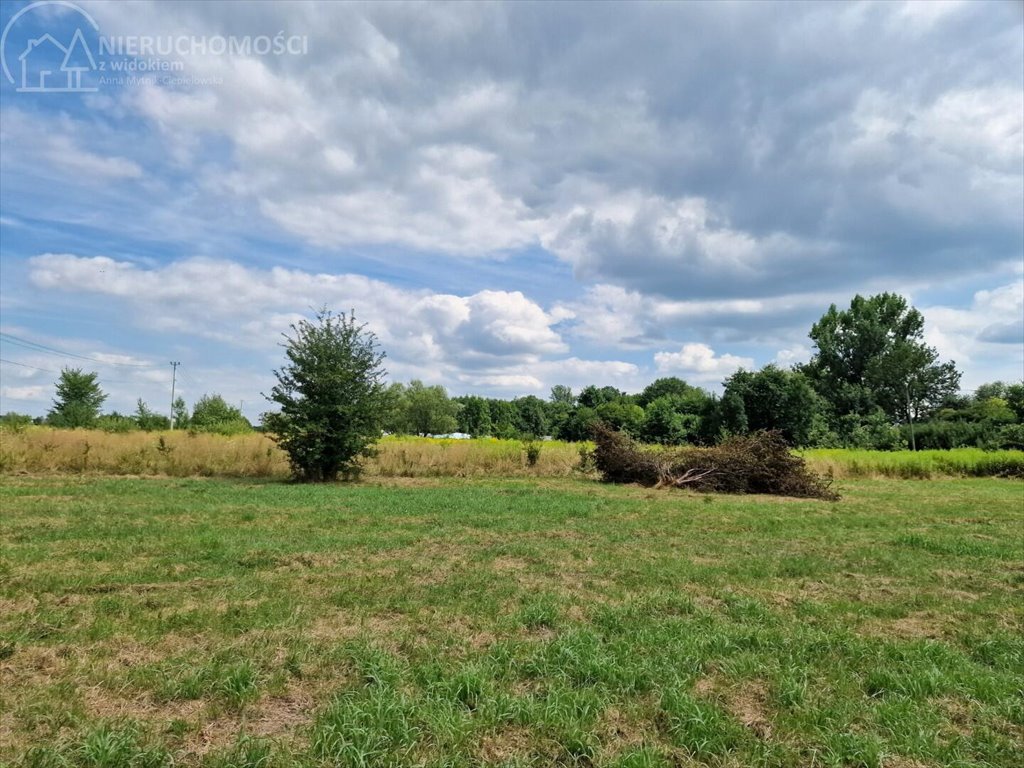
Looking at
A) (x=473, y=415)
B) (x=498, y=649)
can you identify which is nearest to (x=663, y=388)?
(x=473, y=415)

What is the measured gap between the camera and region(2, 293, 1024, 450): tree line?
20031mm

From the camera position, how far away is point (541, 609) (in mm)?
5406

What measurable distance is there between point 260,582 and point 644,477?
58.1ft

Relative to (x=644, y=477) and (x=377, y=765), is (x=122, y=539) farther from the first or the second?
(x=644, y=477)

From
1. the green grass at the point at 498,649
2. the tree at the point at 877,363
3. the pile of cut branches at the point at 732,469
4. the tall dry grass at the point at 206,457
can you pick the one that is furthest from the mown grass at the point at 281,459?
the tree at the point at 877,363

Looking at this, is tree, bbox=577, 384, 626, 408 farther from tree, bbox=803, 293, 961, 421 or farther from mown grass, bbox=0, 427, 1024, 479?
mown grass, bbox=0, 427, 1024, 479

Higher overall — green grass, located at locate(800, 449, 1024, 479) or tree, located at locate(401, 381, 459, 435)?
tree, located at locate(401, 381, 459, 435)

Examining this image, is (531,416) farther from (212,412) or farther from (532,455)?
(532,455)

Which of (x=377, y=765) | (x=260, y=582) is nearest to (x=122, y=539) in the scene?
(x=260, y=582)

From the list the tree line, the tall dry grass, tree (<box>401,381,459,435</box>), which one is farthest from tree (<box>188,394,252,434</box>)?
tree (<box>401,381,459,435</box>)

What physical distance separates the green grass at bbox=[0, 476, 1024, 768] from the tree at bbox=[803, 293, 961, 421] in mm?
60317

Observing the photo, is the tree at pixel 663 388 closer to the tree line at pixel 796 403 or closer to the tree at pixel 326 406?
the tree line at pixel 796 403

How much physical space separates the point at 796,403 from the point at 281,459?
38.7 meters

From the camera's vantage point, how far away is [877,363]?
62.3 meters
